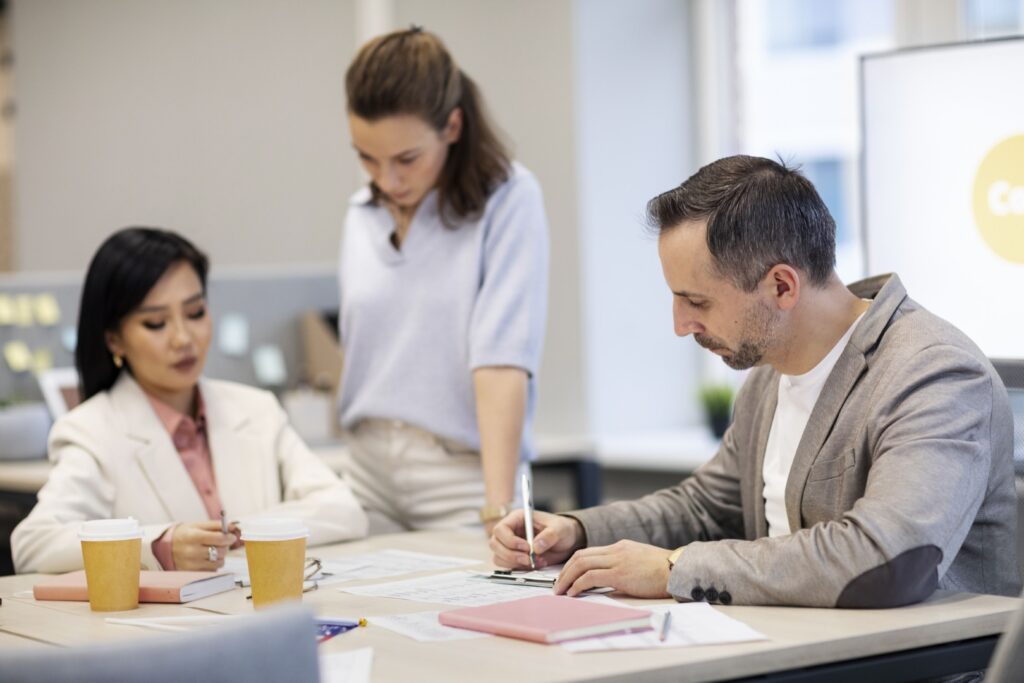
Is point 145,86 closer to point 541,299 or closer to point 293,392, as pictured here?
point 293,392

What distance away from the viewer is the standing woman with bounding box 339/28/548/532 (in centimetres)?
238

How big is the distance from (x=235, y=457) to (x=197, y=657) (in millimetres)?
1496

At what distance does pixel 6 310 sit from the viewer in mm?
3807

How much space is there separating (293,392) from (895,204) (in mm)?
2162

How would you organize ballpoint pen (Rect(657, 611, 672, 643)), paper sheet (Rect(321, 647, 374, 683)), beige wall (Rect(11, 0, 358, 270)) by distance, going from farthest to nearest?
beige wall (Rect(11, 0, 358, 270))
ballpoint pen (Rect(657, 611, 672, 643))
paper sheet (Rect(321, 647, 374, 683))

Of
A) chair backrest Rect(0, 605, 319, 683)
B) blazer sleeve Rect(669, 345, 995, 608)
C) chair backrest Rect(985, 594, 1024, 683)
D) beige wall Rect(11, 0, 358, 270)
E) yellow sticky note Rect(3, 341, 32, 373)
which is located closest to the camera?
chair backrest Rect(0, 605, 319, 683)

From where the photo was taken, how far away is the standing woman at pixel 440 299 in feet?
7.82

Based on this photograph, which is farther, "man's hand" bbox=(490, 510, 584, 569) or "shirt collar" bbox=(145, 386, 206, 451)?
"shirt collar" bbox=(145, 386, 206, 451)

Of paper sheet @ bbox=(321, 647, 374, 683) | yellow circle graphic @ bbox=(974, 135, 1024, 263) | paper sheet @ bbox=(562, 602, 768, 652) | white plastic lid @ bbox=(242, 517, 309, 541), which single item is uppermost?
yellow circle graphic @ bbox=(974, 135, 1024, 263)

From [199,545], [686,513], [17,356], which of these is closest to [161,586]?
[199,545]

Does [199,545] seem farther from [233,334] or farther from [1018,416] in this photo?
[233,334]

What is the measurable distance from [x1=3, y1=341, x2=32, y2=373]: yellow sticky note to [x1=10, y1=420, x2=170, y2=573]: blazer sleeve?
1485 millimetres

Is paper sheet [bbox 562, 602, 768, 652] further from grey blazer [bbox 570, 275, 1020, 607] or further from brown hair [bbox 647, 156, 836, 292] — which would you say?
brown hair [bbox 647, 156, 836, 292]

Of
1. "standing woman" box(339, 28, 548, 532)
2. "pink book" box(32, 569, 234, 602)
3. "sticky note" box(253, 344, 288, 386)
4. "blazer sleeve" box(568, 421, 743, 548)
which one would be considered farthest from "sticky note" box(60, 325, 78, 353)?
"blazer sleeve" box(568, 421, 743, 548)
